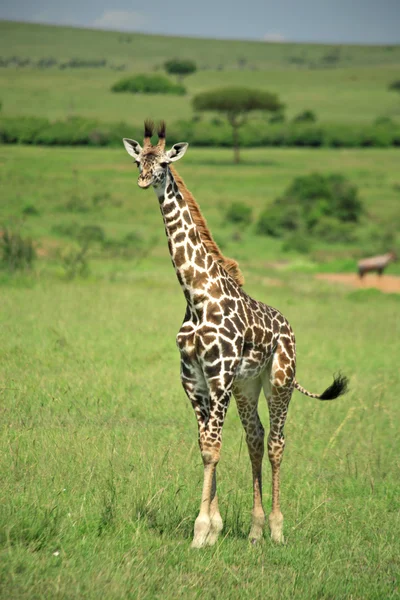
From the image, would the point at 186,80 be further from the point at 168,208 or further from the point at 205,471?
the point at 205,471

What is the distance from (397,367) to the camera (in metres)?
13.2

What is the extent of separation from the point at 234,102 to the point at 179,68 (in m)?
5.11

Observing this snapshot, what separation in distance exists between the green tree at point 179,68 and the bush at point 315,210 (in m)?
13.7

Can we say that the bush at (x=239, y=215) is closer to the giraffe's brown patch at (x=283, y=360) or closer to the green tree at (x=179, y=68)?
the green tree at (x=179, y=68)

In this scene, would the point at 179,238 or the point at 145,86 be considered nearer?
the point at 179,238

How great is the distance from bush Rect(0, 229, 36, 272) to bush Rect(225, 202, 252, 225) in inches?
577

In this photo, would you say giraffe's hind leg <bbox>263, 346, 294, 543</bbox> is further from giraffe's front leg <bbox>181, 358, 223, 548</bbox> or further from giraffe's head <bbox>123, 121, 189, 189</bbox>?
giraffe's head <bbox>123, 121, 189, 189</bbox>

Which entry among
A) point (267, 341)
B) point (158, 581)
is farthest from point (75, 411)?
point (158, 581)

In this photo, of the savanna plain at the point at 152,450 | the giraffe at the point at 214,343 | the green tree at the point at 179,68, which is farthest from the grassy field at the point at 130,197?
the giraffe at the point at 214,343

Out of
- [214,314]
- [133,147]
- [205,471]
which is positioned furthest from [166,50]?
[205,471]

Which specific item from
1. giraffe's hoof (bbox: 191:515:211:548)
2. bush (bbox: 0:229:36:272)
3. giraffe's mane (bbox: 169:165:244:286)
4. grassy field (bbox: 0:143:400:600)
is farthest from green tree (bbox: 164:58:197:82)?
giraffe's hoof (bbox: 191:515:211:548)

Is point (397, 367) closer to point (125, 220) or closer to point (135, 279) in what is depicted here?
point (135, 279)

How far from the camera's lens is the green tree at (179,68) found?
48.0 metres

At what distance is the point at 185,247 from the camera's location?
21.2ft
